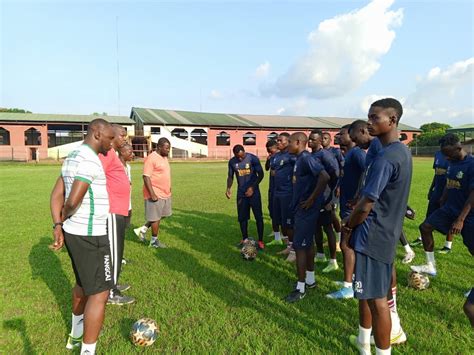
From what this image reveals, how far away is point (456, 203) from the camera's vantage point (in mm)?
4996

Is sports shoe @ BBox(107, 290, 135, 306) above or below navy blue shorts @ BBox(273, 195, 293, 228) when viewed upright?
below

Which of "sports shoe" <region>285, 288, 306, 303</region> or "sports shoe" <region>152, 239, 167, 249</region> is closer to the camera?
"sports shoe" <region>285, 288, 306, 303</region>

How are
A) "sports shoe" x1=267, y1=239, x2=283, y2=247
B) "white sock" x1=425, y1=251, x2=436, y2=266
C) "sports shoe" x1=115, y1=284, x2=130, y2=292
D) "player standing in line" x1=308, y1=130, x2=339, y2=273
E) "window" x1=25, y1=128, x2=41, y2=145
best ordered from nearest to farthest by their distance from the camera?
"sports shoe" x1=115, y1=284, x2=130, y2=292 < "player standing in line" x1=308, y1=130, x2=339, y2=273 < "white sock" x1=425, y1=251, x2=436, y2=266 < "sports shoe" x1=267, y1=239, x2=283, y2=247 < "window" x1=25, y1=128, x2=41, y2=145

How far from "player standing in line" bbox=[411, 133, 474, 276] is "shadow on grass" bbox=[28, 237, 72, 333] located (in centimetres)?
535

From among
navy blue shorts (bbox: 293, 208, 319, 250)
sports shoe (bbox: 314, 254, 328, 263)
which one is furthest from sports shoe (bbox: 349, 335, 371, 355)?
sports shoe (bbox: 314, 254, 328, 263)

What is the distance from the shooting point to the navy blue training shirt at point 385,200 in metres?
2.62

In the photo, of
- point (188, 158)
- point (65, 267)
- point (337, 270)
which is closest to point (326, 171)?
point (337, 270)

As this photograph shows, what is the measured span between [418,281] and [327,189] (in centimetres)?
191

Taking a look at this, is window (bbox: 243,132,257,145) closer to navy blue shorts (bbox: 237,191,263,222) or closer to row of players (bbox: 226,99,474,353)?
row of players (bbox: 226,99,474,353)

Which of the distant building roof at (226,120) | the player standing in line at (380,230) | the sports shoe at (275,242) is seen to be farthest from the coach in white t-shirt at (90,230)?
the distant building roof at (226,120)

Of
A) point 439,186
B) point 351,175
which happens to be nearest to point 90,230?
point 351,175

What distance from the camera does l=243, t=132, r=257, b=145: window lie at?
172 feet

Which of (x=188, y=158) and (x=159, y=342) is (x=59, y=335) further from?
(x=188, y=158)

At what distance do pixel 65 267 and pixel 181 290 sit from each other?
2440mm
